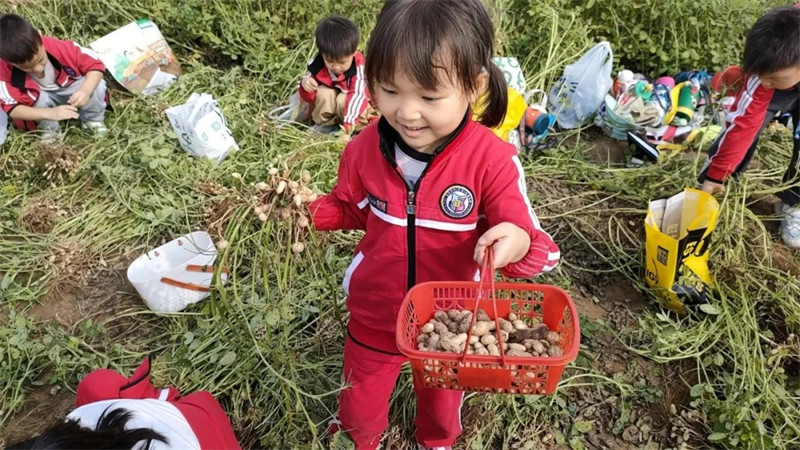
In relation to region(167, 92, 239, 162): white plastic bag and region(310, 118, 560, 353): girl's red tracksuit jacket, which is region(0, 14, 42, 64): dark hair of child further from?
region(310, 118, 560, 353): girl's red tracksuit jacket

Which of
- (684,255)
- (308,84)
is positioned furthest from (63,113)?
(684,255)

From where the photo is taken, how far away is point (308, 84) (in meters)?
3.39

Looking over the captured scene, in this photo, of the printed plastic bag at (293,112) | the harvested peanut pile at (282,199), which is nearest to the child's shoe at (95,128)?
the printed plastic bag at (293,112)

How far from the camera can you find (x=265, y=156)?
3145mm

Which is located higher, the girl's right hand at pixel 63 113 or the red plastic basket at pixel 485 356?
the red plastic basket at pixel 485 356

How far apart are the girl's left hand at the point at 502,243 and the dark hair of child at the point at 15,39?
320 centimetres

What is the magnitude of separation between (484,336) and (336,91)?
2.51 m

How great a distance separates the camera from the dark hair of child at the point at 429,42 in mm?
1146

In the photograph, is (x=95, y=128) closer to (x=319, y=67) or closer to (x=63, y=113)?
(x=63, y=113)

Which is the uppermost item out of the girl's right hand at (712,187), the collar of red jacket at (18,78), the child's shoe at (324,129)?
the collar of red jacket at (18,78)

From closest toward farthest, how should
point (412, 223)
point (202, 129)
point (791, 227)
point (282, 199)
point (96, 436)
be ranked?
point (96, 436) → point (282, 199) → point (412, 223) → point (791, 227) → point (202, 129)

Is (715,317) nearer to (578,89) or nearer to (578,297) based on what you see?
(578,297)

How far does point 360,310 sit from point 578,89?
8.27 feet

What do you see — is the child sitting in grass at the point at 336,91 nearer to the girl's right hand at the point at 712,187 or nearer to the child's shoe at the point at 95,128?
the child's shoe at the point at 95,128
